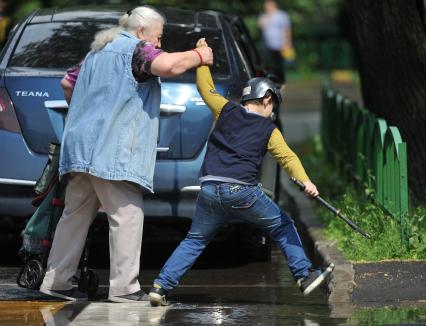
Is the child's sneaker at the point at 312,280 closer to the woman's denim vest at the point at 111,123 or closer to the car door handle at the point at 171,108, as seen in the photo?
the woman's denim vest at the point at 111,123

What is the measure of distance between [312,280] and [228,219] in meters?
0.59

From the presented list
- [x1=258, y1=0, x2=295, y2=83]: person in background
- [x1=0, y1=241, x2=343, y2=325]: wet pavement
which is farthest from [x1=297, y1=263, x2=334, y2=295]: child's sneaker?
[x1=258, y1=0, x2=295, y2=83]: person in background

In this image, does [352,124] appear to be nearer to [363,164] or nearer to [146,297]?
[363,164]

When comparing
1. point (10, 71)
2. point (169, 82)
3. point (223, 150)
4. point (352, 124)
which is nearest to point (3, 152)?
point (10, 71)

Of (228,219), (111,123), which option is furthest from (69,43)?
(228,219)

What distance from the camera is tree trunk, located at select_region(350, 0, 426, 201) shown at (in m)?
8.85

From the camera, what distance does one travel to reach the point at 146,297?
705cm

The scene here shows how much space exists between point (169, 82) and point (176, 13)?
4.75ft

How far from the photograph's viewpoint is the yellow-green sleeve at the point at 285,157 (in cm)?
683

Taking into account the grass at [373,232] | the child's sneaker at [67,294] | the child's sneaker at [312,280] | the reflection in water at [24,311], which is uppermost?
the grass at [373,232]

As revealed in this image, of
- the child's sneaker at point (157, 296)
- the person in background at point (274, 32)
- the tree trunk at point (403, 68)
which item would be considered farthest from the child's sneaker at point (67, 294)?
the person in background at point (274, 32)

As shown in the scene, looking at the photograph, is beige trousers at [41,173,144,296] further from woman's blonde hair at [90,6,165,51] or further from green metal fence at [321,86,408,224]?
green metal fence at [321,86,408,224]

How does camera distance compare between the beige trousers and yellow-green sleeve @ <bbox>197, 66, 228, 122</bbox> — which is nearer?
the beige trousers

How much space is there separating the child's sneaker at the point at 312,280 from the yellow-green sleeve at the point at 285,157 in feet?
1.83
